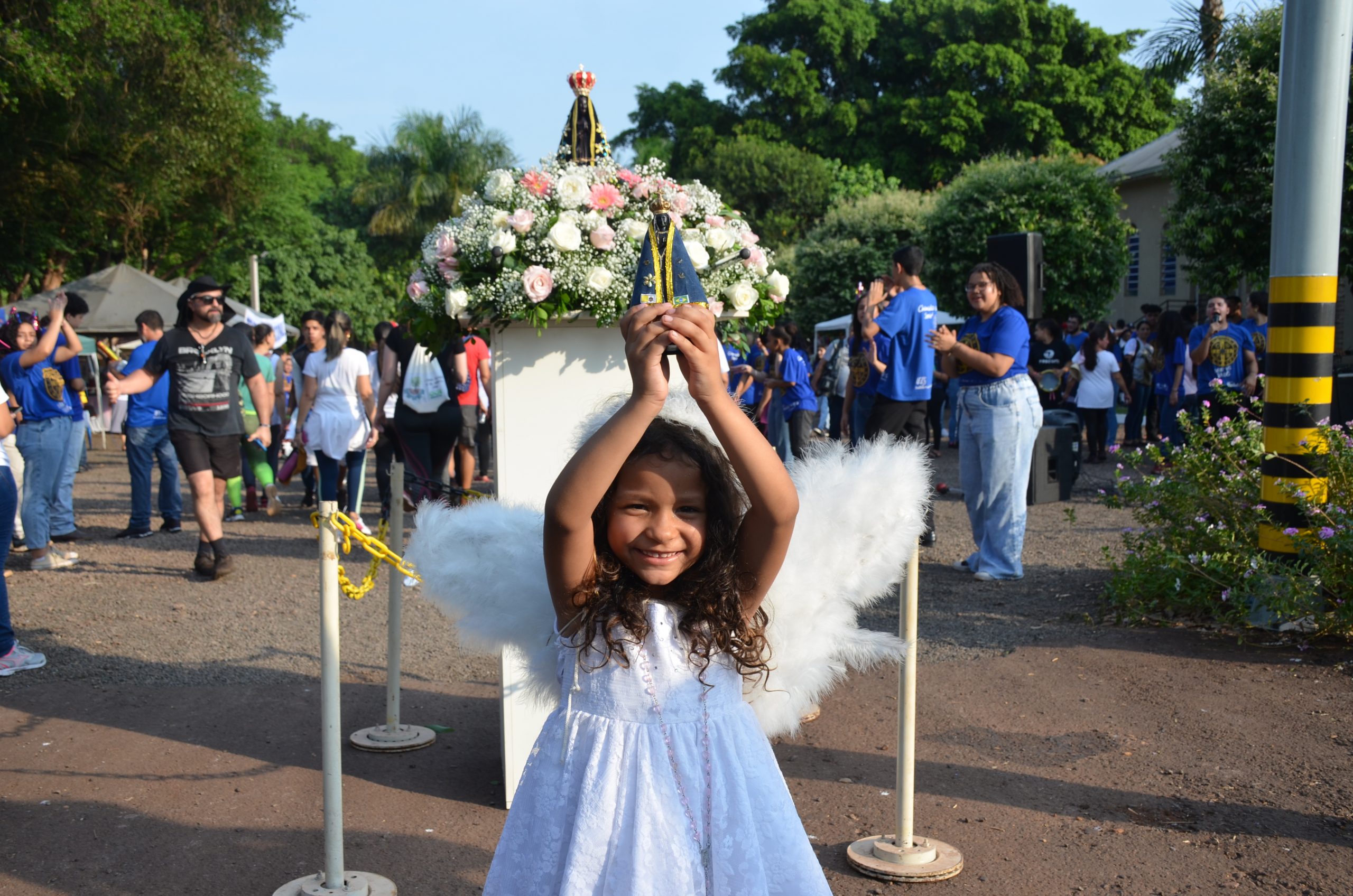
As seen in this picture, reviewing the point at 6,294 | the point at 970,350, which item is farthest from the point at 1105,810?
the point at 6,294

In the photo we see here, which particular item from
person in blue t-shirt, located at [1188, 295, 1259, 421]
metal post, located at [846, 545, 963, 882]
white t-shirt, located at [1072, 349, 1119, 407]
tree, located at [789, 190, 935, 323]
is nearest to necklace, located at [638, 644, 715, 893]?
metal post, located at [846, 545, 963, 882]

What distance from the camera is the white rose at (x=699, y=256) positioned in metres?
3.61

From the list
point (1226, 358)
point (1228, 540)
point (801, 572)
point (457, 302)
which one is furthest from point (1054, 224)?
point (801, 572)

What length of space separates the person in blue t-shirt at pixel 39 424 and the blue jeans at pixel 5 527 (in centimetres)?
295

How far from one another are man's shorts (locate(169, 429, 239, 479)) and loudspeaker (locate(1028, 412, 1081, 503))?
6.75 metres

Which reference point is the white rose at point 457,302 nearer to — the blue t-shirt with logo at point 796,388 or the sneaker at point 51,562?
the sneaker at point 51,562

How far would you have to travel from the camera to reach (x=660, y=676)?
7.00 ft

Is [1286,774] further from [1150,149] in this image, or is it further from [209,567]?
[1150,149]

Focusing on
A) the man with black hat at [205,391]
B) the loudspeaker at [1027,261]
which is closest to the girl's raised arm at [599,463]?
the man with black hat at [205,391]

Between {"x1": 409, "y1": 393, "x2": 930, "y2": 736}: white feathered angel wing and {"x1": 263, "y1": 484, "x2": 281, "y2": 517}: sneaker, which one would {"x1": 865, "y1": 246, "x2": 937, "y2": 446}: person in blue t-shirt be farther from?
{"x1": 263, "y1": 484, "x2": 281, "y2": 517}: sneaker

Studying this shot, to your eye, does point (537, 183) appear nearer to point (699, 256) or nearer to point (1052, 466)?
point (699, 256)

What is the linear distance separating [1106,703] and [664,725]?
141 inches

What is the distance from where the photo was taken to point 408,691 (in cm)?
541

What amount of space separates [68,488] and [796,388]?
737cm
